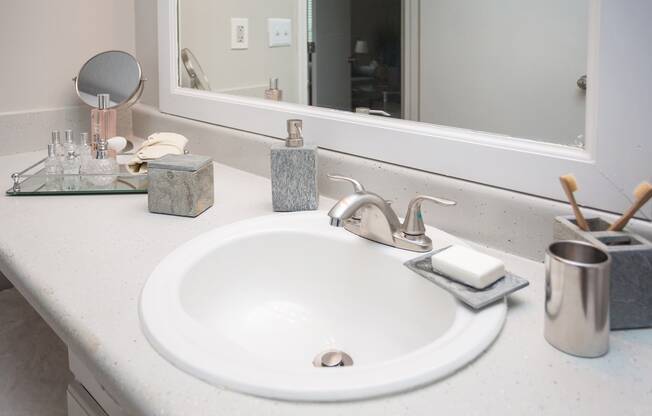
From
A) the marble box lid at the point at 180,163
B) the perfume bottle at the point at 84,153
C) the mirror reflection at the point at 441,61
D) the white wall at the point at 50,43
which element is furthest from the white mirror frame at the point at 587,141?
the white wall at the point at 50,43

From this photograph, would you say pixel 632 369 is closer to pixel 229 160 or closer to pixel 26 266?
pixel 26 266

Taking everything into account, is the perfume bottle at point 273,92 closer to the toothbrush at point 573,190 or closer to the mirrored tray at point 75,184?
the mirrored tray at point 75,184

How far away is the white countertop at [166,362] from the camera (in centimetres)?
48

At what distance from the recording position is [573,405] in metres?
0.48

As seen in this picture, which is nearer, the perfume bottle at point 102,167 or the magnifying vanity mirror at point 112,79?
the perfume bottle at point 102,167

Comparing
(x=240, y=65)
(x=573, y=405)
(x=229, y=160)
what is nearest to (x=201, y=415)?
(x=573, y=405)

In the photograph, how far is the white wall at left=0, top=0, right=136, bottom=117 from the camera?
4.75 ft

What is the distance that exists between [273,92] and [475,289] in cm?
Result: 76

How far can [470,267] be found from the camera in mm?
660

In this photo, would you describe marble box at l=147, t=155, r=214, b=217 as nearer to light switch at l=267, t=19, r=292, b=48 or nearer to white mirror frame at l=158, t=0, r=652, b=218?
white mirror frame at l=158, t=0, r=652, b=218

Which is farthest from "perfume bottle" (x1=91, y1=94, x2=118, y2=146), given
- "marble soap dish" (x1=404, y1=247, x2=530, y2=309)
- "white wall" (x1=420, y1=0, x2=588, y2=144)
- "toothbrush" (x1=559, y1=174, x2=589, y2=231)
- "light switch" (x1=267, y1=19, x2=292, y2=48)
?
"toothbrush" (x1=559, y1=174, x2=589, y2=231)

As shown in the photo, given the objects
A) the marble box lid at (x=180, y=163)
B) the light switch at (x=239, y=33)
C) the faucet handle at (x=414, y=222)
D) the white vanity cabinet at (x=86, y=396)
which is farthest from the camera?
the light switch at (x=239, y=33)

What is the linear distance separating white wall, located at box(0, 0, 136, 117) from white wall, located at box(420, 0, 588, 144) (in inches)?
43.3

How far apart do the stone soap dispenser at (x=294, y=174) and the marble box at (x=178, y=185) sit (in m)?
0.13
